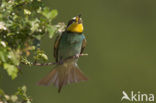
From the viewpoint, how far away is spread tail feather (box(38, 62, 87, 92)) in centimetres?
234

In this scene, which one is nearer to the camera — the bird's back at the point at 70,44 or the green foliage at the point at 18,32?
the green foliage at the point at 18,32

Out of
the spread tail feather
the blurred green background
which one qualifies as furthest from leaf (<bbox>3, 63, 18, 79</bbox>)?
the blurred green background

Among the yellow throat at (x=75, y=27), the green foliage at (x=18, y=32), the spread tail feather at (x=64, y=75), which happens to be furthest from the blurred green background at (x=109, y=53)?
the green foliage at (x=18, y=32)

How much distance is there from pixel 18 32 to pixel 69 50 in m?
0.83

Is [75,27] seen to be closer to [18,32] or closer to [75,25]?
[75,25]

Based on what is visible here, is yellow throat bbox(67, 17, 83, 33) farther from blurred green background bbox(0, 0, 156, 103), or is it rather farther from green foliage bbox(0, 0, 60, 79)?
blurred green background bbox(0, 0, 156, 103)

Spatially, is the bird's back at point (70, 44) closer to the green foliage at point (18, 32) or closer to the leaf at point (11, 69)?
the green foliage at point (18, 32)

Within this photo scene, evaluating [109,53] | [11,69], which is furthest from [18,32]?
[109,53]

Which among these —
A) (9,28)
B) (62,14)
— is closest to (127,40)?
(62,14)

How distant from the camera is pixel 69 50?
2453mm

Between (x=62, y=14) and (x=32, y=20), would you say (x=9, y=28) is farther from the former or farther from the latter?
(x=62, y=14)

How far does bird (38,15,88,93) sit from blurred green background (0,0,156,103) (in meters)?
1.98

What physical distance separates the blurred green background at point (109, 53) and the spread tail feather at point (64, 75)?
1.93 m

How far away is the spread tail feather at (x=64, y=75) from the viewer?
7.69 ft
